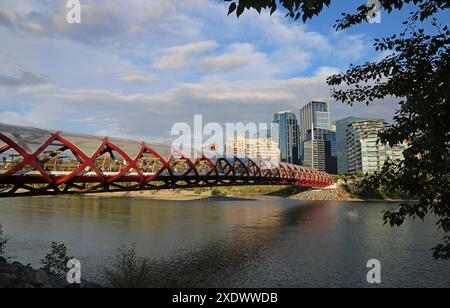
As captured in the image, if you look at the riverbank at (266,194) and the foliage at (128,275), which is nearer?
the foliage at (128,275)

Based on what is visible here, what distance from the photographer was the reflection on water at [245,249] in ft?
66.4

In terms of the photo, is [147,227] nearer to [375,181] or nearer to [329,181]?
[375,181]

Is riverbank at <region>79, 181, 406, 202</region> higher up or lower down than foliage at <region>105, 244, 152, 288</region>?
lower down

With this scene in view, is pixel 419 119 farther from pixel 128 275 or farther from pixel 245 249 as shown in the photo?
pixel 245 249

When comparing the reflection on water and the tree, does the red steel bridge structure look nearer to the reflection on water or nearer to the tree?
the reflection on water

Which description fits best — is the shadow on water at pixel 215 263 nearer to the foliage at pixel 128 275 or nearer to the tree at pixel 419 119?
the foliage at pixel 128 275

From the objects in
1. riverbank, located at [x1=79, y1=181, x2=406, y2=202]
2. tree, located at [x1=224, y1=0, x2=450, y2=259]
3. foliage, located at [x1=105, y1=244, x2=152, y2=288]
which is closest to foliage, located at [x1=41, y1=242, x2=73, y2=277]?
foliage, located at [x1=105, y1=244, x2=152, y2=288]

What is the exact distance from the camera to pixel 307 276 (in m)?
20.4

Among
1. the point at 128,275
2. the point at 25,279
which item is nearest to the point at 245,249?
the point at 128,275

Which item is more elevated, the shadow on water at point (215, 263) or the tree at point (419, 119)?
the tree at point (419, 119)

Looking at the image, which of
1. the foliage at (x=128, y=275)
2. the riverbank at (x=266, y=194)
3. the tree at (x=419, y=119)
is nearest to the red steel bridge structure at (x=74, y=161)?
the foliage at (x=128, y=275)

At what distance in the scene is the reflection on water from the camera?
66.4 ft

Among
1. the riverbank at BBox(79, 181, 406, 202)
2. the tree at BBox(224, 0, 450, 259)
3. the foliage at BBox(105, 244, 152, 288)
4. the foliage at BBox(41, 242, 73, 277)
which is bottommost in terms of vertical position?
the riverbank at BBox(79, 181, 406, 202)

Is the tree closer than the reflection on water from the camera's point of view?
Yes
